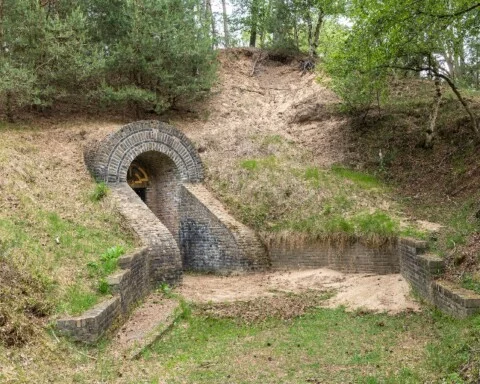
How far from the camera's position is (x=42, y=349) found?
593 centimetres

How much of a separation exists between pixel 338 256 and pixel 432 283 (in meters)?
4.31

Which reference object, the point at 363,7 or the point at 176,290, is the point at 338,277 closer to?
the point at 176,290

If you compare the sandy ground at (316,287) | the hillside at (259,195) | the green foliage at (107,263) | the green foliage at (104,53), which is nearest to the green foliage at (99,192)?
the hillside at (259,195)

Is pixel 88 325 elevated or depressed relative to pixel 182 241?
elevated

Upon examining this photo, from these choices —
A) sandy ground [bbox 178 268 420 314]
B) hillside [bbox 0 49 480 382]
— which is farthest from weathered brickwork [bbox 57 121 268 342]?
sandy ground [bbox 178 268 420 314]

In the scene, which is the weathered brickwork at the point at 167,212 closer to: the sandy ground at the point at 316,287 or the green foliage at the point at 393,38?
the sandy ground at the point at 316,287

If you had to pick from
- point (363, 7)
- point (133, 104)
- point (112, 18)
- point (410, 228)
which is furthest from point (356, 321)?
point (112, 18)

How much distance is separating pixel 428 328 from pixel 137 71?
13760 millimetres

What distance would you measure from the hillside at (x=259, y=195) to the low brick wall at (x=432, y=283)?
0.82 feet

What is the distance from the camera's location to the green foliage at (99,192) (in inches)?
486

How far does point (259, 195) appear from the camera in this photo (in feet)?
47.6

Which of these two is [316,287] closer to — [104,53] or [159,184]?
[159,184]

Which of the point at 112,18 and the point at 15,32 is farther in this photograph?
the point at 112,18

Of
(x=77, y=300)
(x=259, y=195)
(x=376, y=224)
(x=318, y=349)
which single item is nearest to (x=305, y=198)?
(x=259, y=195)
